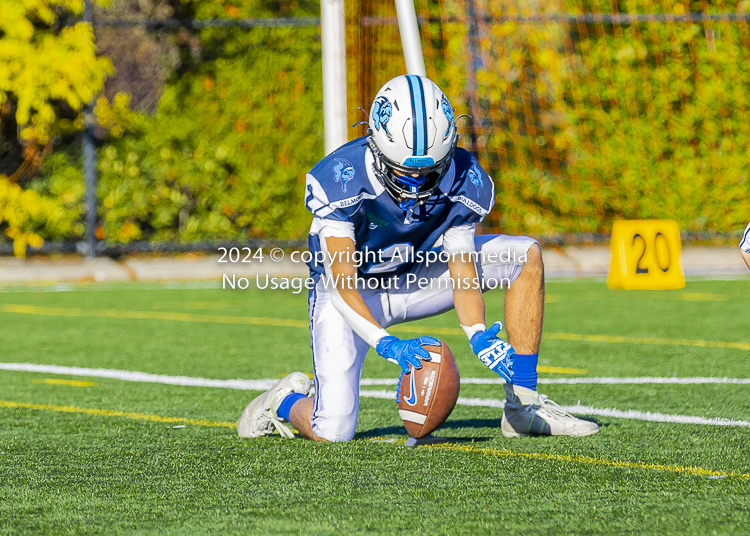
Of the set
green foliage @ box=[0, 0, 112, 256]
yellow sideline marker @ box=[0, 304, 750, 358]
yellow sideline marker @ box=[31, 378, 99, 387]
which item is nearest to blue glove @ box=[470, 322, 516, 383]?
yellow sideline marker @ box=[31, 378, 99, 387]

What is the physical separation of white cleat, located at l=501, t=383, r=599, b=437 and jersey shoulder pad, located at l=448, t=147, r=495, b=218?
701 millimetres

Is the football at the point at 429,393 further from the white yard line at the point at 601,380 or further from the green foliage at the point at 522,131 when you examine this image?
the green foliage at the point at 522,131

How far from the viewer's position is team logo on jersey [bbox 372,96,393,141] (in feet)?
13.0

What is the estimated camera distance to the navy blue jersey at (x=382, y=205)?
13.2 ft

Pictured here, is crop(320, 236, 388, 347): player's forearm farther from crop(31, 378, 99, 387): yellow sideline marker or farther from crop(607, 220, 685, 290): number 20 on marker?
crop(607, 220, 685, 290): number 20 on marker

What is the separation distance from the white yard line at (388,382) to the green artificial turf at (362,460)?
0.10m

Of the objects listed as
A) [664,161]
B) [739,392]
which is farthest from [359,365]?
[664,161]

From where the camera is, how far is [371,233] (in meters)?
4.22

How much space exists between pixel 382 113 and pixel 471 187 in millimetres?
456

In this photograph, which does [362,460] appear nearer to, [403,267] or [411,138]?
[403,267]

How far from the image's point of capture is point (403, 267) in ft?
14.5

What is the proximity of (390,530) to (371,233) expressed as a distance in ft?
5.29

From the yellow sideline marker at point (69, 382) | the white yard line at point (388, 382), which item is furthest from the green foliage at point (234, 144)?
the yellow sideline marker at point (69, 382)

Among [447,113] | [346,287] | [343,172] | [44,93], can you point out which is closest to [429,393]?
[346,287]
